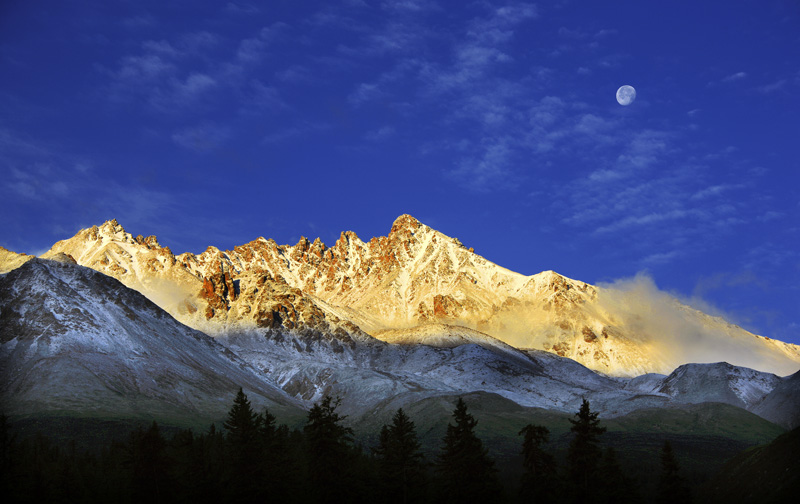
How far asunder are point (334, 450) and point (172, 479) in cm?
2164

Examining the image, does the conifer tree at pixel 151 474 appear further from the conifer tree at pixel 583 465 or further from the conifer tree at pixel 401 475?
the conifer tree at pixel 583 465

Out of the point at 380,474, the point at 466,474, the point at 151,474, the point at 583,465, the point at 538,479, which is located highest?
the point at 583,465

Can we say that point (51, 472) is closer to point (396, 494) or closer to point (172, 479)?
point (172, 479)

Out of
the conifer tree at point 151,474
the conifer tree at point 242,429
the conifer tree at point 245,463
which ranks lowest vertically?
the conifer tree at point 151,474

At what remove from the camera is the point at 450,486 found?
76.6m

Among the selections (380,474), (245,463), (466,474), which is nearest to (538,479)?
(466,474)

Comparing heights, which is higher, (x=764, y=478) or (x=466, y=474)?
(x=764, y=478)

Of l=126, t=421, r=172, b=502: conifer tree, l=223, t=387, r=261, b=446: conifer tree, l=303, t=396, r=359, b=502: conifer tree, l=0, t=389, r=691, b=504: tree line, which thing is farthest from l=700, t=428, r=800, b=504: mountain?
l=126, t=421, r=172, b=502: conifer tree

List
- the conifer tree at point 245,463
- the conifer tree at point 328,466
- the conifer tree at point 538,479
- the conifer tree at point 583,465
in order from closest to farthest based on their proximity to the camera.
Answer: the conifer tree at point 583,465 → the conifer tree at point 245,463 → the conifer tree at point 328,466 → the conifer tree at point 538,479

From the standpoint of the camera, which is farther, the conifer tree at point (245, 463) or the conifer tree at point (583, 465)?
the conifer tree at point (245, 463)

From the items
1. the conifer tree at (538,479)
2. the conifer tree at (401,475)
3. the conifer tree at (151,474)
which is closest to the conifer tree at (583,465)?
the conifer tree at (538,479)

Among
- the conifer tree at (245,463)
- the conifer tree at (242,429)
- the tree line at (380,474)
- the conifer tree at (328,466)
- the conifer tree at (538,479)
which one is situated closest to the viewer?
the tree line at (380,474)

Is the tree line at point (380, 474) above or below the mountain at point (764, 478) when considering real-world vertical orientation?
below

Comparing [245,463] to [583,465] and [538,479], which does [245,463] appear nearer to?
[538,479]
